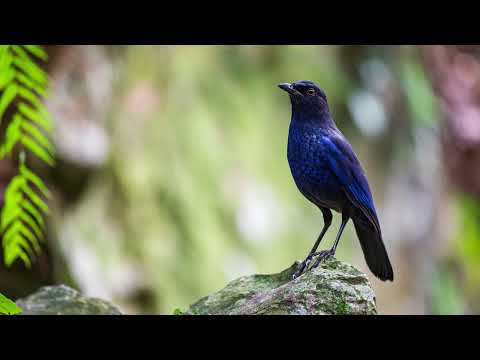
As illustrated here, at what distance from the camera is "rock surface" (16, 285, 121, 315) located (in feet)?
10.7

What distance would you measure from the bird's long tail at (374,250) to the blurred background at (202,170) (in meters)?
2.28

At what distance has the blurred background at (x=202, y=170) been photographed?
5.18 metres

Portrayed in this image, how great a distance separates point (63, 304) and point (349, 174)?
5.06 feet

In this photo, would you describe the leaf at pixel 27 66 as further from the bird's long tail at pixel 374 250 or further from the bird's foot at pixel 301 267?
the bird's long tail at pixel 374 250

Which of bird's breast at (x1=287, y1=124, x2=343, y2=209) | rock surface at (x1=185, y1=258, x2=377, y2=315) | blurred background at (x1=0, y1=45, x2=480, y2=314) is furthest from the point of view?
blurred background at (x1=0, y1=45, x2=480, y2=314)

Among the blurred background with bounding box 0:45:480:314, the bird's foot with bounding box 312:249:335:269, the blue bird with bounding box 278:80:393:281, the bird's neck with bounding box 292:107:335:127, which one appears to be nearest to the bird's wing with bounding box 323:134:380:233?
the blue bird with bounding box 278:80:393:281

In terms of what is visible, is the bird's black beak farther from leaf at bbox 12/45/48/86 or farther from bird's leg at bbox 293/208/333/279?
leaf at bbox 12/45/48/86

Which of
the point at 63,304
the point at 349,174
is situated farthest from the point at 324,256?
the point at 63,304

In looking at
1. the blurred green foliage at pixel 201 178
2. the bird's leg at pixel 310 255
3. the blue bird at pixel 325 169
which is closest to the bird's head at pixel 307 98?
the blue bird at pixel 325 169

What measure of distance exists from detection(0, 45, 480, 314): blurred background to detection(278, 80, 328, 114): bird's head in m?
2.54

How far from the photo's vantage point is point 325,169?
2.80m

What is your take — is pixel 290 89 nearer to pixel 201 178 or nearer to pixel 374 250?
pixel 374 250
